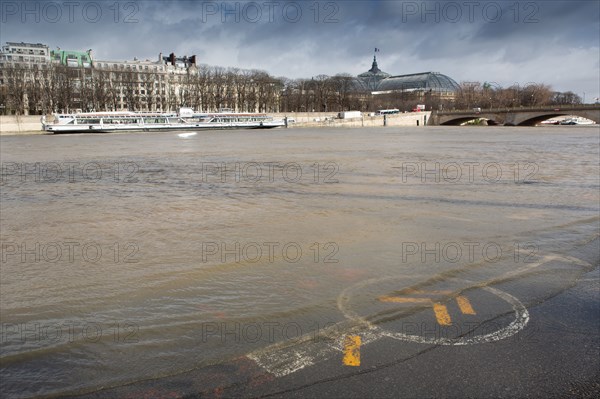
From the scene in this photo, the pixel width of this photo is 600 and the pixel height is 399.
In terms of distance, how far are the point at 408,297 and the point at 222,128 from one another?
70123 mm

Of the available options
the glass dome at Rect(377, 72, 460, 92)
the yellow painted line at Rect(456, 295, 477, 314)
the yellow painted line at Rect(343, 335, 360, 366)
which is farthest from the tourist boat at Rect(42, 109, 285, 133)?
the glass dome at Rect(377, 72, 460, 92)

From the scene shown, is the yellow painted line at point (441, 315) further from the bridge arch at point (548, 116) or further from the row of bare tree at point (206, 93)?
the row of bare tree at point (206, 93)

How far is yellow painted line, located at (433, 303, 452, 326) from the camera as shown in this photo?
13.0 ft

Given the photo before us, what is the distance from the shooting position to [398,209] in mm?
9656

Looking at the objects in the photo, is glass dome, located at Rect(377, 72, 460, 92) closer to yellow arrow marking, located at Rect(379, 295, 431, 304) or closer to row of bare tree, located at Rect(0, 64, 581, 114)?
row of bare tree, located at Rect(0, 64, 581, 114)

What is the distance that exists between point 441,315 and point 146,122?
70.0 meters

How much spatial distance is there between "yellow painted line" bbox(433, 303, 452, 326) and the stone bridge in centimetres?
8258

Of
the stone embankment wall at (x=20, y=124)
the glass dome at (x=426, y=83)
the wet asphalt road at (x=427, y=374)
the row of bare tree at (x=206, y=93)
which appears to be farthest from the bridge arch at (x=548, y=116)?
the wet asphalt road at (x=427, y=374)

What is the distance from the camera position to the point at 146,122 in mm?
68812

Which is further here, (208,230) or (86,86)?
(86,86)

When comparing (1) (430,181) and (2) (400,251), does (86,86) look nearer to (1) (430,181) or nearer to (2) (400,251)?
(1) (430,181)

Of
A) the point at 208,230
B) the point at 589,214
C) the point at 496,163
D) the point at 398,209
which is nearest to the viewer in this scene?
the point at 208,230

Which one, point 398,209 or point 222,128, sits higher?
point 222,128

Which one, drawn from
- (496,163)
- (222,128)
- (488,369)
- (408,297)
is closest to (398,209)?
(408,297)
